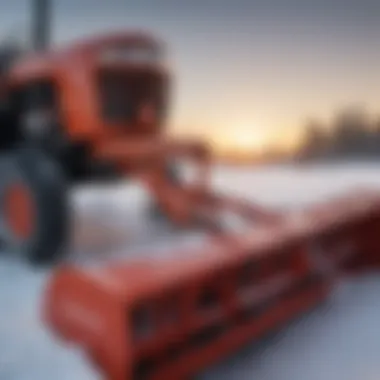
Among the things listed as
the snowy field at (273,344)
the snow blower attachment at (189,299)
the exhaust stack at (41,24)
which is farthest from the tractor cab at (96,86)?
the snow blower attachment at (189,299)

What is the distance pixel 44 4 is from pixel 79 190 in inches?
21.9

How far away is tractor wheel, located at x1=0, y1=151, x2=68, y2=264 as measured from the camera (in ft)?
4.98

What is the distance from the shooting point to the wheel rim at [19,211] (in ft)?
5.07

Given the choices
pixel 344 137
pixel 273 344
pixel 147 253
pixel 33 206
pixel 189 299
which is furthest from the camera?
pixel 344 137

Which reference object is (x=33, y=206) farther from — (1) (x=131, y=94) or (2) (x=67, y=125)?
(1) (x=131, y=94)

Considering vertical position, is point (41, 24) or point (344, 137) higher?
point (41, 24)

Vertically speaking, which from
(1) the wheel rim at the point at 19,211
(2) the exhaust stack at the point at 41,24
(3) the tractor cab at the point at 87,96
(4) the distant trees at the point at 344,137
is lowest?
(1) the wheel rim at the point at 19,211

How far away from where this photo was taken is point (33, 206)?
5.01 feet

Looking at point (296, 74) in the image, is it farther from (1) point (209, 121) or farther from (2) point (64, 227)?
(2) point (64, 227)

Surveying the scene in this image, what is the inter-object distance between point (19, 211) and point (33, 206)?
0.25ft

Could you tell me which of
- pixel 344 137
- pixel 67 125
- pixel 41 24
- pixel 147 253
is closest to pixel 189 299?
pixel 147 253

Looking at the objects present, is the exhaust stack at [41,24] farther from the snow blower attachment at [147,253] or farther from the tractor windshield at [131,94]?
the tractor windshield at [131,94]

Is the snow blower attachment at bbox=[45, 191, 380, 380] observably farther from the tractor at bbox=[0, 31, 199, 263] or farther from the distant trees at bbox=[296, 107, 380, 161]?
the distant trees at bbox=[296, 107, 380, 161]

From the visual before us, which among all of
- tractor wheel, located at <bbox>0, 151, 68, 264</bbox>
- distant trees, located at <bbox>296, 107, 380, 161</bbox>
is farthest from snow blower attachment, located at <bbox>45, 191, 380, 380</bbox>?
distant trees, located at <bbox>296, 107, 380, 161</bbox>
